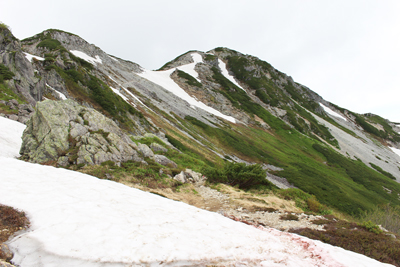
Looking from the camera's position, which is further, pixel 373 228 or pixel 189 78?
pixel 189 78

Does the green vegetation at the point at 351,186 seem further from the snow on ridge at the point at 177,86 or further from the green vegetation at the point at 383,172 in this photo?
the snow on ridge at the point at 177,86

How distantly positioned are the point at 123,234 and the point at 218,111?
76877mm

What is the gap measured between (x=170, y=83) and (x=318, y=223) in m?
84.9

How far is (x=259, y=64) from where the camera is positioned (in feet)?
408

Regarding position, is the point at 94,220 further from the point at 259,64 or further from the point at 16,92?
the point at 259,64

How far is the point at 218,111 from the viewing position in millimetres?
81312

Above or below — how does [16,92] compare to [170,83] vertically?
below

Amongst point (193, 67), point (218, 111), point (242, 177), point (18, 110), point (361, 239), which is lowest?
point (18, 110)

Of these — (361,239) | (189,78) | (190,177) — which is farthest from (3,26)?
(189,78)

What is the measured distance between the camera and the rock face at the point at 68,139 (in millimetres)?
15062

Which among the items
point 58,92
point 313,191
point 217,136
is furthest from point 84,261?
point 217,136

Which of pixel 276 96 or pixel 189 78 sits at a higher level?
pixel 276 96

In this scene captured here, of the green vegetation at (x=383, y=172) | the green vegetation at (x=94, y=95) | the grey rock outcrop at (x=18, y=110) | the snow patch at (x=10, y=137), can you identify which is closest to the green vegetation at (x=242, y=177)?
the snow patch at (x=10, y=137)

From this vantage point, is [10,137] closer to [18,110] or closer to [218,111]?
[18,110]
